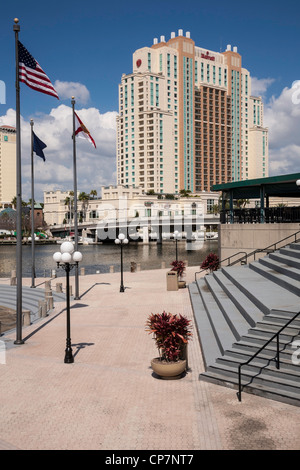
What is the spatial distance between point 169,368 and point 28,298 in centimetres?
1826

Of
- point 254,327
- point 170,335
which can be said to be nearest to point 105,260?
point 254,327

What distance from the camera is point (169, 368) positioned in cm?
1348

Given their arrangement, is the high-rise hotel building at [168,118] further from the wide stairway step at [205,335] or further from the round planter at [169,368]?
the round planter at [169,368]

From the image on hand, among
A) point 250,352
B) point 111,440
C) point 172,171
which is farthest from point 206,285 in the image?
point 172,171

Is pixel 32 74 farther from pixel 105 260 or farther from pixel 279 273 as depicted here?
pixel 105 260

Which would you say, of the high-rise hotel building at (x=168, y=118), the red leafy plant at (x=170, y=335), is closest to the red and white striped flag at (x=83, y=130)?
the red leafy plant at (x=170, y=335)

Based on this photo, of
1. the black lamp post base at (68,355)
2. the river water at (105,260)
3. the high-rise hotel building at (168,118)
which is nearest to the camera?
the black lamp post base at (68,355)

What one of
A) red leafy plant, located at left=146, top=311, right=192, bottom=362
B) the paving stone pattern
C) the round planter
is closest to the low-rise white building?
the paving stone pattern

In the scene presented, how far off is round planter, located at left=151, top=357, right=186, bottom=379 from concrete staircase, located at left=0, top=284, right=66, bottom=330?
11.6 m

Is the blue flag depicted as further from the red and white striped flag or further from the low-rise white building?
the low-rise white building

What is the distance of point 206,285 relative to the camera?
1118 inches

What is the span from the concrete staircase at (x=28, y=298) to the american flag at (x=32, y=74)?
40.1 feet

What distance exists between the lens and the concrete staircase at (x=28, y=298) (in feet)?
86.4

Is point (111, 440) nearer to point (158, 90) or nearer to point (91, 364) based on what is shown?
point (91, 364)
